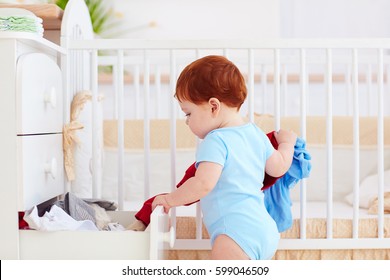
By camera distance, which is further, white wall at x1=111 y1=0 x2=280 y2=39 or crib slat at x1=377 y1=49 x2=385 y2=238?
white wall at x1=111 y1=0 x2=280 y2=39

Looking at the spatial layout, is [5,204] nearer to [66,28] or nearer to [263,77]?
[66,28]

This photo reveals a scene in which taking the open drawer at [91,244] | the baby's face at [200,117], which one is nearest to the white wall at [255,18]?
the baby's face at [200,117]

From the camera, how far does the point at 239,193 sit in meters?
1.40

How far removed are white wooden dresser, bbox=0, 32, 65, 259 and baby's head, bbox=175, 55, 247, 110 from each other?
341 mm

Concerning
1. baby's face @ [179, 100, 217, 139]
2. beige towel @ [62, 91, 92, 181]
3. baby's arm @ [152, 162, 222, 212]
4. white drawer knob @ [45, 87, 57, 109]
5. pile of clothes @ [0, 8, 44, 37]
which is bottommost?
baby's arm @ [152, 162, 222, 212]

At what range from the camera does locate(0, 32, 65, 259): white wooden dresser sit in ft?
4.36

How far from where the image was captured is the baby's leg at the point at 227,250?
1384mm

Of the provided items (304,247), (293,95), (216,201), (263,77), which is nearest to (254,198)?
(216,201)

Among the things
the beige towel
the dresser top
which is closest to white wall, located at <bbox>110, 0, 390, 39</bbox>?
the dresser top

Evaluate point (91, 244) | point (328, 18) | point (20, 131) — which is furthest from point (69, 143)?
point (328, 18)

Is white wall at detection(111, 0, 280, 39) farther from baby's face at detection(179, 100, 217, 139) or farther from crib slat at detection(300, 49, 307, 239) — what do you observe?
baby's face at detection(179, 100, 217, 139)

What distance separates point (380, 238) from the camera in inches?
66.6

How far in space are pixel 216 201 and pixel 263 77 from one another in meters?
1.20

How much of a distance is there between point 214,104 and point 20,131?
435 mm
